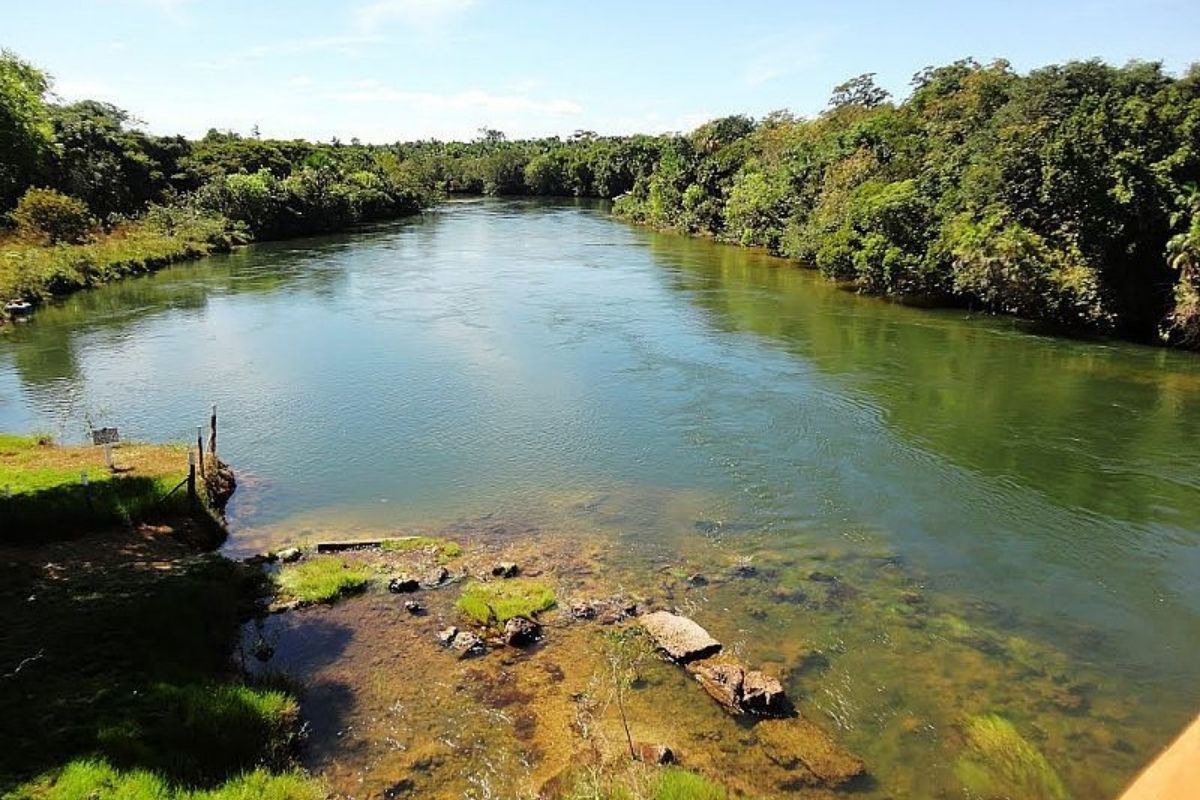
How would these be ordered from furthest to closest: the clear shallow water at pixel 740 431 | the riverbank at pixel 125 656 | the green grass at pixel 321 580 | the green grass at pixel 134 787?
the clear shallow water at pixel 740 431 → the green grass at pixel 321 580 → the riverbank at pixel 125 656 → the green grass at pixel 134 787

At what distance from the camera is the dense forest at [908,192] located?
3152 centimetres

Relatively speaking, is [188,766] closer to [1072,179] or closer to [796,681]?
[796,681]

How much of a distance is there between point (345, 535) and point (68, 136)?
65.1 meters

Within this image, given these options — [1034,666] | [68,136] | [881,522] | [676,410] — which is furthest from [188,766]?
[68,136]

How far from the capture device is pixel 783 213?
2286 inches

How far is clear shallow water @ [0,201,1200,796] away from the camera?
593 inches

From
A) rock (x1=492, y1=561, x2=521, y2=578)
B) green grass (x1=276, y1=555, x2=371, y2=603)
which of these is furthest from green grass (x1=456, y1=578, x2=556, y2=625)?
green grass (x1=276, y1=555, x2=371, y2=603)

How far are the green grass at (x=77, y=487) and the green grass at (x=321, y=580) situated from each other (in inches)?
141

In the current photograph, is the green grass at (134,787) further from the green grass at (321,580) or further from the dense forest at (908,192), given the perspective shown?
the dense forest at (908,192)

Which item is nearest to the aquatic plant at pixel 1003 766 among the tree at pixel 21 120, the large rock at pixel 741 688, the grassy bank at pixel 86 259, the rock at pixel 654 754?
the large rock at pixel 741 688

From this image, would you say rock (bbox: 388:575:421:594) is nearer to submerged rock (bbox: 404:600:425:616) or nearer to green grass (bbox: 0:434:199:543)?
submerged rock (bbox: 404:600:425:616)

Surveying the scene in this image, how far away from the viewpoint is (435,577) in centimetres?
1516

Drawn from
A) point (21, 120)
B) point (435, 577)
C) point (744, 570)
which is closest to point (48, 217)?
point (21, 120)

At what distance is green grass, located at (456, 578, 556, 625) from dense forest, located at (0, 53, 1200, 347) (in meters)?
13.6
